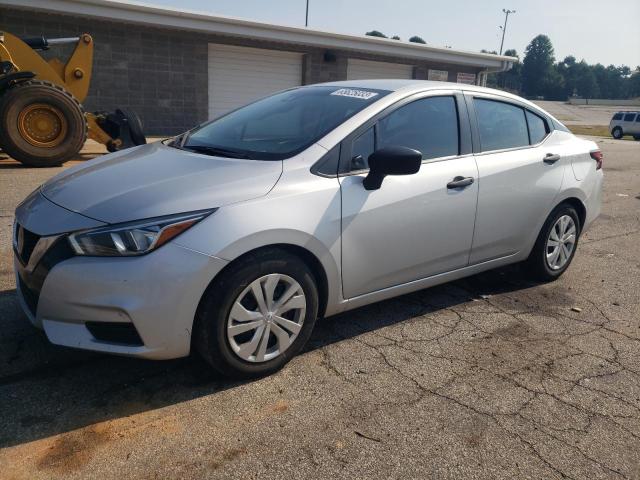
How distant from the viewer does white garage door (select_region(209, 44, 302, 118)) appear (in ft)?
52.4

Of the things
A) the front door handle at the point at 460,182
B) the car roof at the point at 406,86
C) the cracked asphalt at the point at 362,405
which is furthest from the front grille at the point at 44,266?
the front door handle at the point at 460,182

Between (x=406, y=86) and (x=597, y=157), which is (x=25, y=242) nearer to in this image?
(x=406, y=86)

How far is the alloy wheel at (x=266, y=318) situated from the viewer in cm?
280

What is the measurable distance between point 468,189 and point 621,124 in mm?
31492

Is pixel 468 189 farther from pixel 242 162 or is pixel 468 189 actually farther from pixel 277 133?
pixel 242 162

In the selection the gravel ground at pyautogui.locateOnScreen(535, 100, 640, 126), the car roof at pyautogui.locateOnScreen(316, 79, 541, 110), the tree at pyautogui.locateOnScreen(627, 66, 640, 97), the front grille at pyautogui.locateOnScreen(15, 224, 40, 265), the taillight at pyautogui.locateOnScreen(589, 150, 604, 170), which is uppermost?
the tree at pyautogui.locateOnScreen(627, 66, 640, 97)

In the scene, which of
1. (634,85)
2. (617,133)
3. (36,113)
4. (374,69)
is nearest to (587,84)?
(634,85)

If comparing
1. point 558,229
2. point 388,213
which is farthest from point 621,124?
point 388,213

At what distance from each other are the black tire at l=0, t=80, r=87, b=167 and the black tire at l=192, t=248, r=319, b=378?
25.2 ft

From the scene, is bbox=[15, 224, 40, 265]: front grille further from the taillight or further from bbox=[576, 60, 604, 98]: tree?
bbox=[576, 60, 604, 98]: tree

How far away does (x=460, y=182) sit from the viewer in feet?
12.1

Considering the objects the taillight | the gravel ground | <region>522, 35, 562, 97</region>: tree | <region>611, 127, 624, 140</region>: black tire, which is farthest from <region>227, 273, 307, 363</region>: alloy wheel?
<region>522, 35, 562, 97</region>: tree

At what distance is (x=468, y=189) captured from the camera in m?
3.74

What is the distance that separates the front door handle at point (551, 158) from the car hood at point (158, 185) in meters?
2.39
